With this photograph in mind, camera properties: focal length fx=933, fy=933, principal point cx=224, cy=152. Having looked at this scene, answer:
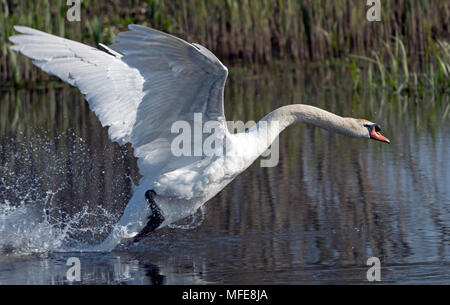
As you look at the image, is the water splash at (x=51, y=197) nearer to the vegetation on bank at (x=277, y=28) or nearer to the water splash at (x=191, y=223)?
the water splash at (x=191, y=223)

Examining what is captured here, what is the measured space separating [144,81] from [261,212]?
78.2 inches

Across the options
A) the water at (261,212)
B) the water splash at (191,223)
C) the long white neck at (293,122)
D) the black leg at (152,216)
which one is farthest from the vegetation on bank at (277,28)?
the black leg at (152,216)

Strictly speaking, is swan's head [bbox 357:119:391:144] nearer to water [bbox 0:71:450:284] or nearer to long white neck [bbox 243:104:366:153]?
long white neck [bbox 243:104:366:153]

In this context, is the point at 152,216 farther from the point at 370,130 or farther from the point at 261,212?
Result: the point at 370,130

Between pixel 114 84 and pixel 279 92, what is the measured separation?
779cm

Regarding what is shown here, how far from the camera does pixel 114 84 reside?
686 cm

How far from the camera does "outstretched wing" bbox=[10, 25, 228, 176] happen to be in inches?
226

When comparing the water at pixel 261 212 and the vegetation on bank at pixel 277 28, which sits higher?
the vegetation on bank at pixel 277 28

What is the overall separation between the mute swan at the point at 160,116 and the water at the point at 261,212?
1.25 ft

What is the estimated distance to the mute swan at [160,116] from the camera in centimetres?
599

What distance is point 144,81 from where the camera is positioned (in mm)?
6082

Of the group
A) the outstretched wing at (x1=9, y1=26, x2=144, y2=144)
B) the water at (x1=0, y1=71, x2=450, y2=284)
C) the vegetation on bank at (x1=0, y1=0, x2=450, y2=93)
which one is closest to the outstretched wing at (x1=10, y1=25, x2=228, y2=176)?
the outstretched wing at (x1=9, y1=26, x2=144, y2=144)

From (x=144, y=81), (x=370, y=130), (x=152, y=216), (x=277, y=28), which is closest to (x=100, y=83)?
(x=144, y=81)
